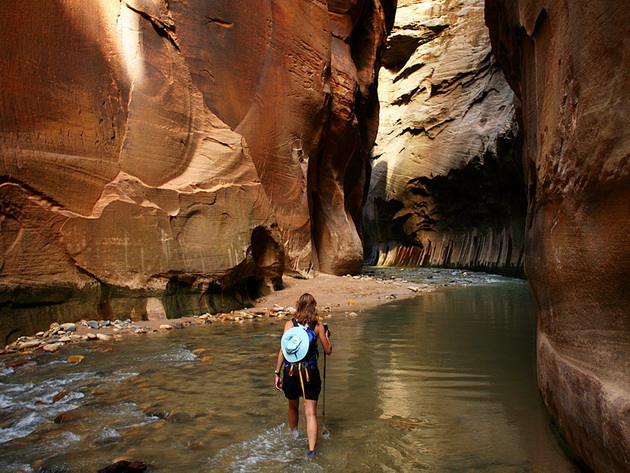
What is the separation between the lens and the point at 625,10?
2.65 m

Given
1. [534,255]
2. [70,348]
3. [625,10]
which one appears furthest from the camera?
[70,348]

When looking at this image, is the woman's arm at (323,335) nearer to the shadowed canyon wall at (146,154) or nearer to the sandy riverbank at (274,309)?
the sandy riverbank at (274,309)

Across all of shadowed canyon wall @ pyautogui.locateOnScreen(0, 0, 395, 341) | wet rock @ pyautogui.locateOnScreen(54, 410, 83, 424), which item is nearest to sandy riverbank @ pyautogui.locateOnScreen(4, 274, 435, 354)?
shadowed canyon wall @ pyautogui.locateOnScreen(0, 0, 395, 341)

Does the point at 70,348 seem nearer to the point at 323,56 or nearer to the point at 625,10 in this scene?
the point at 625,10

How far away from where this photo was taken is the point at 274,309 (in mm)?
10344

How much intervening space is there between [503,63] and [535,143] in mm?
5640

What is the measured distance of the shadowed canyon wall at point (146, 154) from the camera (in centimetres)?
783

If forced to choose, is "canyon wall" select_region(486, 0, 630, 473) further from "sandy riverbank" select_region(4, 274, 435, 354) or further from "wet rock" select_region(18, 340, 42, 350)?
"wet rock" select_region(18, 340, 42, 350)

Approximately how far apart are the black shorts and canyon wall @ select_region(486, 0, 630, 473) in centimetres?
168

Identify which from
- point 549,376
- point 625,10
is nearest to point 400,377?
point 549,376

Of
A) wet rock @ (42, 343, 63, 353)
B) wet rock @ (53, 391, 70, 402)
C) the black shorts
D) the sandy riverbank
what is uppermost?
the black shorts

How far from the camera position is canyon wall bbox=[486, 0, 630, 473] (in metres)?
2.61

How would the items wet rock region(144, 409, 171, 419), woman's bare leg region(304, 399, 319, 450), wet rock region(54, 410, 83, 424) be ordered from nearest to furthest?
woman's bare leg region(304, 399, 319, 450), wet rock region(54, 410, 83, 424), wet rock region(144, 409, 171, 419)

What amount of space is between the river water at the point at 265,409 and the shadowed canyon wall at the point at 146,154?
1963 mm
